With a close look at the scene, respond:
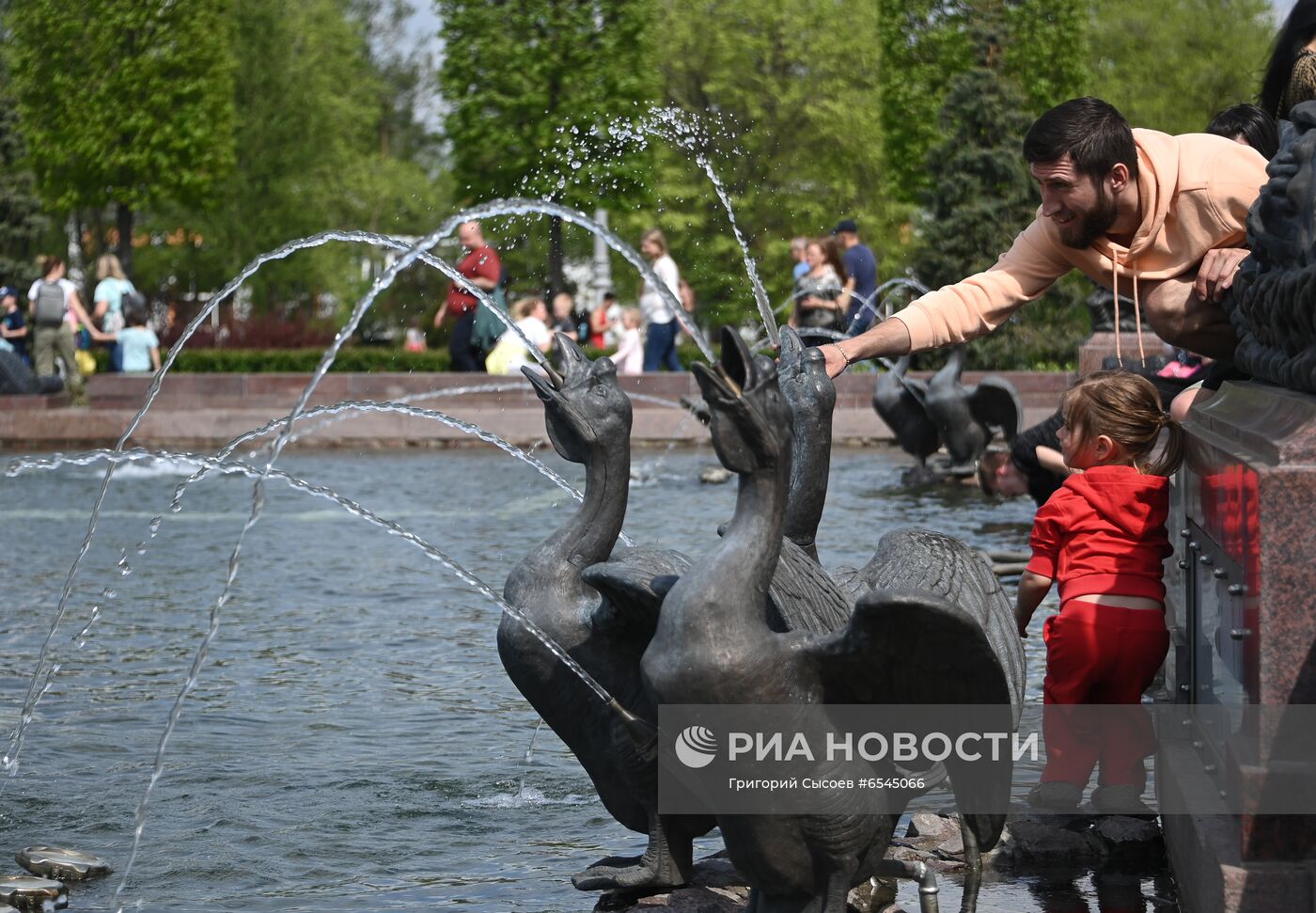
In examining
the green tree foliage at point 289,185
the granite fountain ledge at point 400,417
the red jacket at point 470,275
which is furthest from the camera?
the green tree foliage at point 289,185

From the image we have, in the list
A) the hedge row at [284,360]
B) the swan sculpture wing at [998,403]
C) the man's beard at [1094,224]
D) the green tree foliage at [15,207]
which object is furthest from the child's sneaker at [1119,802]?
the green tree foliage at [15,207]

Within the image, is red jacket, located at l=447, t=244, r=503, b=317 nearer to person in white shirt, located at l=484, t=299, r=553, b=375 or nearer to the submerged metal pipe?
person in white shirt, located at l=484, t=299, r=553, b=375

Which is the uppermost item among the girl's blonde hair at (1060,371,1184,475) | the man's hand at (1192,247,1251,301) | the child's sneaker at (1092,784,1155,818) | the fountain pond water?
the man's hand at (1192,247,1251,301)

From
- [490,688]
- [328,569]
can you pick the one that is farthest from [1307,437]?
[328,569]

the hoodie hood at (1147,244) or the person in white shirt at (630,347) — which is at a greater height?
the hoodie hood at (1147,244)

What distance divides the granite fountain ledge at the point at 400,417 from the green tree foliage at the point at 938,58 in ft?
49.3

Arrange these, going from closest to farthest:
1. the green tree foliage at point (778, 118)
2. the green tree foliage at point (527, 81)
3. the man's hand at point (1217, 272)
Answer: the man's hand at point (1217, 272) < the green tree foliage at point (527, 81) < the green tree foliage at point (778, 118)

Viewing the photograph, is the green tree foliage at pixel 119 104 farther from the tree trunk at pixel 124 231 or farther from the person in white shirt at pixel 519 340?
the person in white shirt at pixel 519 340

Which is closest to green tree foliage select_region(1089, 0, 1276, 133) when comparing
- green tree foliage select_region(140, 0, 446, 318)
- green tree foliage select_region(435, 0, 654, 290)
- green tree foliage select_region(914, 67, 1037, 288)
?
green tree foliage select_region(435, 0, 654, 290)

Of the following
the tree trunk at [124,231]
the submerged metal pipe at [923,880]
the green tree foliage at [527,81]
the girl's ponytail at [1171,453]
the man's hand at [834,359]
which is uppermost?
the green tree foliage at [527,81]

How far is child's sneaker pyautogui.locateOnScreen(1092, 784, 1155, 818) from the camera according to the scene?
15.8 feet

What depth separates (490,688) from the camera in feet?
23.9

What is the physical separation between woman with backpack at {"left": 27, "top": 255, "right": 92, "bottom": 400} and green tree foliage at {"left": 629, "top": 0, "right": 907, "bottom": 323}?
19426 mm

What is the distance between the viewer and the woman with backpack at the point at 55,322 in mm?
22266
